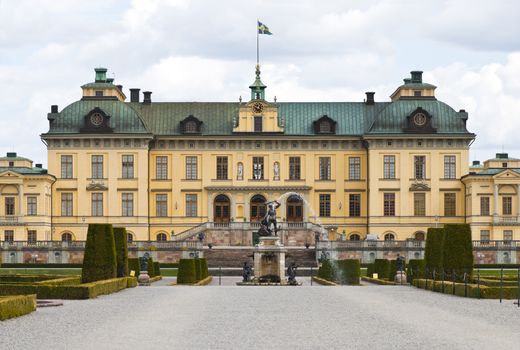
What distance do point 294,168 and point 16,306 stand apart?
51887 millimetres

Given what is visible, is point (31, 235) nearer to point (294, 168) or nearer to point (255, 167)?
point (255, 167)

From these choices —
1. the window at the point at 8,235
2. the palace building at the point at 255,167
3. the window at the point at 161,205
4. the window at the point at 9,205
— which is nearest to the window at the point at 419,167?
the palace building at the point at 255,167

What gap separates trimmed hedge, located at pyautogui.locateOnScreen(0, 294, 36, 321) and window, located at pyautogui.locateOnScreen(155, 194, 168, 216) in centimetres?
4893

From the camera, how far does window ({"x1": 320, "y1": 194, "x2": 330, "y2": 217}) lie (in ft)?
239

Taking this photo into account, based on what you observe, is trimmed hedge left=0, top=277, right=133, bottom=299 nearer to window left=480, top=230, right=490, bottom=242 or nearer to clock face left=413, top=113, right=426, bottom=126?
window left=480, top=230, right=490, bottom=242

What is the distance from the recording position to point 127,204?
2832 inches

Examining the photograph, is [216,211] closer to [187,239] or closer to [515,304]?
[187,239]

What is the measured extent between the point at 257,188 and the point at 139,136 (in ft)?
26.3

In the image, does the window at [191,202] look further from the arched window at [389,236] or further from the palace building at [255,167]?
the arched window at [389,236]

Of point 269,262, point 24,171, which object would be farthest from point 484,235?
point 269,262

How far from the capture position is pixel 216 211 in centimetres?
7300

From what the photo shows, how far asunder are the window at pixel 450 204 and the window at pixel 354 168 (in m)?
5.65

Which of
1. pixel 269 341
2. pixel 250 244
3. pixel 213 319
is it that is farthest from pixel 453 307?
pixel 250 244

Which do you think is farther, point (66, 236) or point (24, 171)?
point (66, 236)
